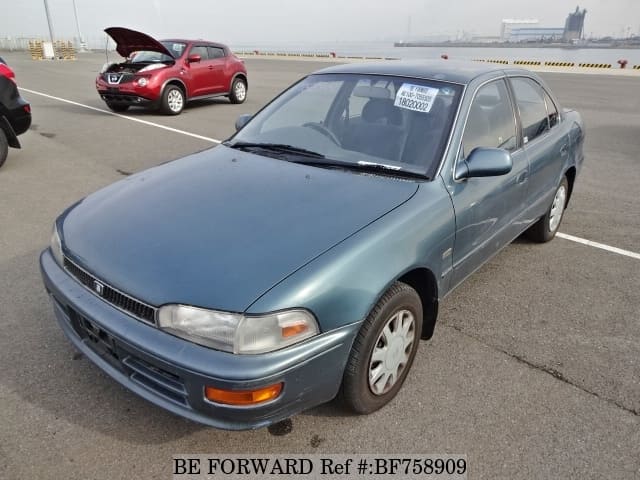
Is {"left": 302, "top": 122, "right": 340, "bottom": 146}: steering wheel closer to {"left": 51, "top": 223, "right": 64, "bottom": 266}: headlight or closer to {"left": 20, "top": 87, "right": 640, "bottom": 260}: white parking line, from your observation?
{"left": 51, "top": 223, "right": 64, "bottom": 266}: headlight

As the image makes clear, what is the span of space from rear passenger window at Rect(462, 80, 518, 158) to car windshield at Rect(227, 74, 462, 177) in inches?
6.5

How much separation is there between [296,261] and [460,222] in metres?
1.15

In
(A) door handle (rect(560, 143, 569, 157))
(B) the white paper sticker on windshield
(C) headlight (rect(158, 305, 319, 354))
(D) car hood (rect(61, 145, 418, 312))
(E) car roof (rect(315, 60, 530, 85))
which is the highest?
(E) car roof (rect(315, 60, 530, 85))

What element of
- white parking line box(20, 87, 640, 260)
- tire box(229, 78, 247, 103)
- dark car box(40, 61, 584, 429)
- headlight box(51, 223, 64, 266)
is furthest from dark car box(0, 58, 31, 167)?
tire box(229, 78, 247, 103)

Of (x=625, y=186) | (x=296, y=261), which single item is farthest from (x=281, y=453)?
(x=625, y=186)

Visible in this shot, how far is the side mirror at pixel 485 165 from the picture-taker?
2.71 metres

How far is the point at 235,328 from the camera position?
6.02 feet

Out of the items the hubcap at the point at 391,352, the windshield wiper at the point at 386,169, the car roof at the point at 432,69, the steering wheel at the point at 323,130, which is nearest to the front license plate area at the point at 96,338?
the hubcap at the point at 391,352

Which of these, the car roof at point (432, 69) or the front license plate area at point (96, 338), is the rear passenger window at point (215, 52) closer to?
the car roof at point (432, 69)

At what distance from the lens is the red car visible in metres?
10.8

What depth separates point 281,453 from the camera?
2232mm

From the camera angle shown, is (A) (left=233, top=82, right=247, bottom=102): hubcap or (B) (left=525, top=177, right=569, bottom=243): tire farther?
(A) (left=233, top=82, right=247, bottom=102): hubcap

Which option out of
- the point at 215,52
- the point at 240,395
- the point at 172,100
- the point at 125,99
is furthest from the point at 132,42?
the point at 240,395

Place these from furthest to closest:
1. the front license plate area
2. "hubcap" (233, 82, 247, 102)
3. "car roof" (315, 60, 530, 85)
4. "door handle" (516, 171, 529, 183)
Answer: "hubcap" (233, 82, 247, 102) → "door handle" (516, 171, 529, 183) → "car roof" (315, 60, 530, 85) → the front license plate area
